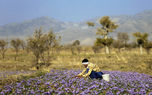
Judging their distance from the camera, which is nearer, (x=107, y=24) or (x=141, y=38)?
(x=107, y=24)

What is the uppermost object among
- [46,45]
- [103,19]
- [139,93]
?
[103,19]

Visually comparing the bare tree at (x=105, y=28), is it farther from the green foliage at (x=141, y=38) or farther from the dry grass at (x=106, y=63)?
the dry grass at (x=106, y=63)

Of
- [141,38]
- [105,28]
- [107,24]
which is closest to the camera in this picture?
[107,24]

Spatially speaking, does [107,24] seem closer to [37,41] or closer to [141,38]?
[141,38]

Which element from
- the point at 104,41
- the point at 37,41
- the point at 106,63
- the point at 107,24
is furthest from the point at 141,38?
the point at 37,41

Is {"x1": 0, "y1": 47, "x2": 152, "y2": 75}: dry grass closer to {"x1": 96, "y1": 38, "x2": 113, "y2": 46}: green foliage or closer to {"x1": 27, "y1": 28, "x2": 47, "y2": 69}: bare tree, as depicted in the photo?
{"x1": 27, "y1": 28, "x2": 47, "y2": 69}: bare tree

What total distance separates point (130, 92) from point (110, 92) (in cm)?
72

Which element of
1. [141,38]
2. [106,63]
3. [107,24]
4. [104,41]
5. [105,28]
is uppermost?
[107,24]

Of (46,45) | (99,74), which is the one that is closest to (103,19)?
(46,45)

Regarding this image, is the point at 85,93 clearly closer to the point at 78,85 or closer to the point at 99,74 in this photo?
the point at 78,85

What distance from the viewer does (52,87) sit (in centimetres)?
740

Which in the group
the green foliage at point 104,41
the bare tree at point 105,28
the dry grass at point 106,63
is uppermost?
the bare tree at point 105,28

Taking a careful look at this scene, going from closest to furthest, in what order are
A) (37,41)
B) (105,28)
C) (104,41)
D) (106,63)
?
1. (37,41)
2. (106,63)
3. (104,41)
4. (105,28)

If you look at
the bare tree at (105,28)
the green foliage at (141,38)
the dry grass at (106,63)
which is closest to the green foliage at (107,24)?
the bare tree at (105,28)
